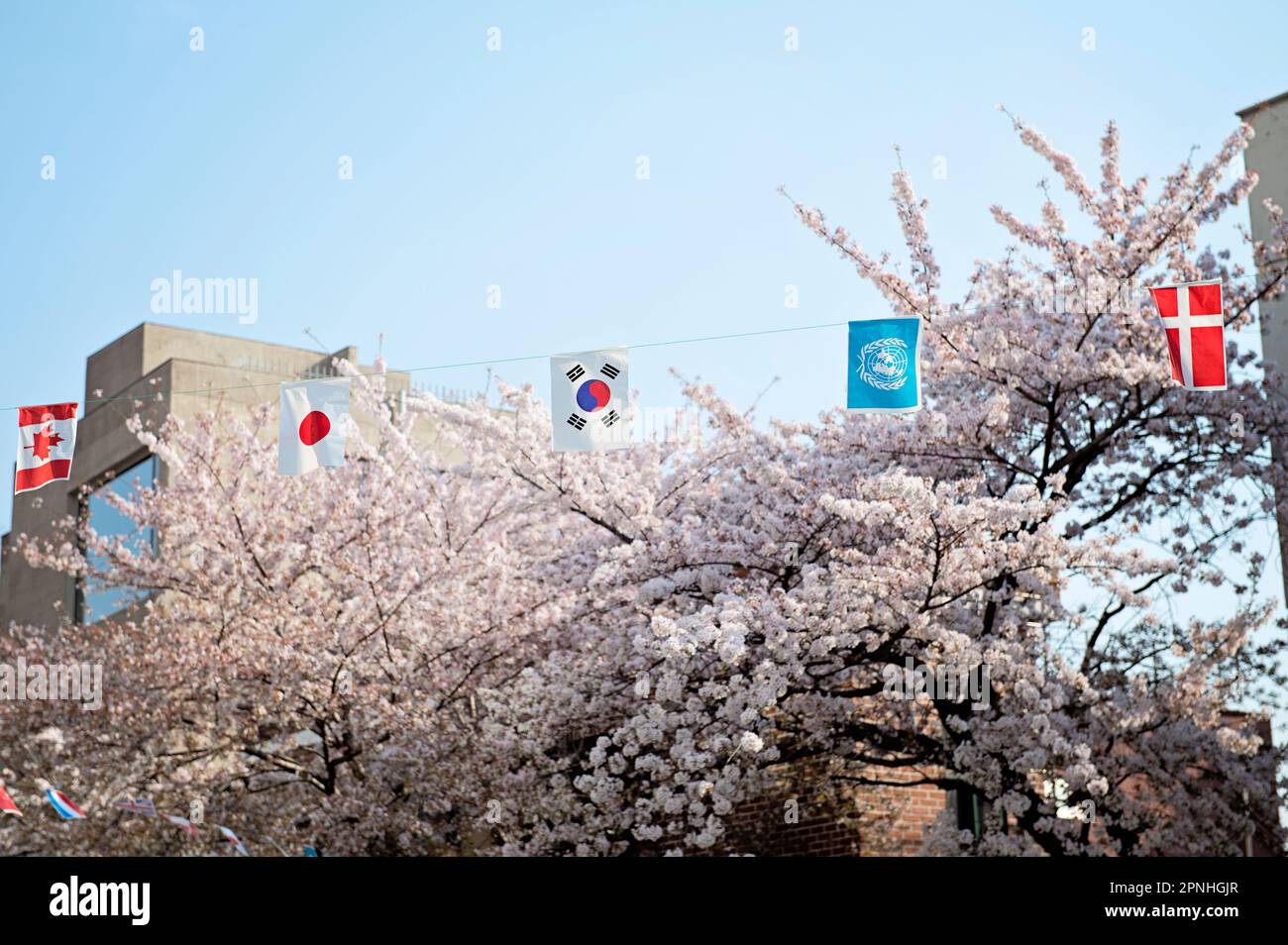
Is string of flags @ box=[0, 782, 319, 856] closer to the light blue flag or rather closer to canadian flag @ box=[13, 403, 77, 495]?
canadian flag @ box=[13, 403, 77, 495]

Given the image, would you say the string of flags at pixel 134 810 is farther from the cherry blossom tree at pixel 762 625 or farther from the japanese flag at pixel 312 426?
the japanese flag at pixel 312 426

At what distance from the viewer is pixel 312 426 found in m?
14.1

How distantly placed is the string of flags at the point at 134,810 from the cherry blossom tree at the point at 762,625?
25 centimetres

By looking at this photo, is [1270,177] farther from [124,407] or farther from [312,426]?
[124,407]

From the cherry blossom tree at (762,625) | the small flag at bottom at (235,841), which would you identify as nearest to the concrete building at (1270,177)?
the cherry blossom tree at (762,625)

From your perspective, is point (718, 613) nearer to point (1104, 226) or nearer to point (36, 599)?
point (1104, 226)

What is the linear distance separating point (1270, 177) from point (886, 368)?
Result: 5615 millimetres

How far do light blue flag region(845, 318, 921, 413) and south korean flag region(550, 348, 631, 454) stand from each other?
Answer: 2.18 meters


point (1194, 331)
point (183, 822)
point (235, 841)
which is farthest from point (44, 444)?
point (1194, 331)

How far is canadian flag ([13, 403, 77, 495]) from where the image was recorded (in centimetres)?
1456

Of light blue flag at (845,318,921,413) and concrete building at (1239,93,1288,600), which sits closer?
light blue flag at (845,318,921,413)

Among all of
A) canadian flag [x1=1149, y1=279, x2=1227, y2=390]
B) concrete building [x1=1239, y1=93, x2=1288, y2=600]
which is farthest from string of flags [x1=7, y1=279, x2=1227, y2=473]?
concrete building [x1=1239, y1=93, x2=1288, y2=600]

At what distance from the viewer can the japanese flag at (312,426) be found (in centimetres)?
1400
